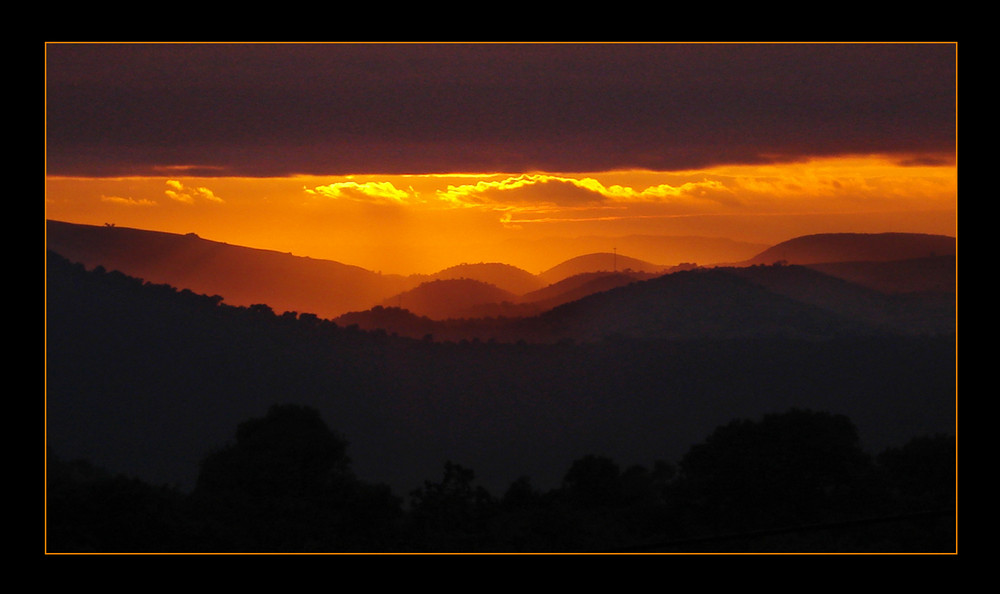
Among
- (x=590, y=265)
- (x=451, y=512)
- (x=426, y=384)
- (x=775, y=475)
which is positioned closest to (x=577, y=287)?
(x=590, y=265)

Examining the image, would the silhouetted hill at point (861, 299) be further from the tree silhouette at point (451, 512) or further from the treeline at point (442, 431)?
the tree silhouette at point (451, 512)

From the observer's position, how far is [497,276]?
108 ft

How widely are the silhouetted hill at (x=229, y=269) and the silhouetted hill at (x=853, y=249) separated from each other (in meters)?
14.9

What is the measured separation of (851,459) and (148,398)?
28.3 meters

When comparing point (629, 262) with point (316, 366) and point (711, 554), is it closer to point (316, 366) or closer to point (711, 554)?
point (316, 366)

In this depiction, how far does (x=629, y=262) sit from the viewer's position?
3384cm

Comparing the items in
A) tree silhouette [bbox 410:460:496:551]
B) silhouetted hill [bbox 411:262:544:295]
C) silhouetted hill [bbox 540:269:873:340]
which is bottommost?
tree silhouette [bbox 410:460:496:551]

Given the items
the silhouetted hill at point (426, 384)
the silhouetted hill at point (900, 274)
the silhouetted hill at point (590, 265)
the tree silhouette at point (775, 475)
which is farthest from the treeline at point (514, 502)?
the silhouetted hill at point (900, 274)

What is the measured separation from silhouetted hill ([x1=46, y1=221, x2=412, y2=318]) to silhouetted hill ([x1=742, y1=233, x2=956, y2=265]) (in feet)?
48.8

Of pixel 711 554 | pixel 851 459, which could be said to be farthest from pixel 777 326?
pixel 711 554

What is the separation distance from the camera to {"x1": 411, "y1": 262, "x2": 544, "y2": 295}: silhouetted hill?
3055cm

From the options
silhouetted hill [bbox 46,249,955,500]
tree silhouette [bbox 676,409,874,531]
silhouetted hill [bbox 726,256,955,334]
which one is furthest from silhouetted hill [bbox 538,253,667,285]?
tree silhouette [bbox 676,409,874,531]

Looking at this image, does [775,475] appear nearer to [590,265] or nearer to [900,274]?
[590,265]

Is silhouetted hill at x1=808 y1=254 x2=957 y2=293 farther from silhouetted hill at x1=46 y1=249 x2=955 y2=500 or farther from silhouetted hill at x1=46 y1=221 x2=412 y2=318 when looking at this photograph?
silhouetted hill at x1=46 y1=221 x2=412 y2=318
